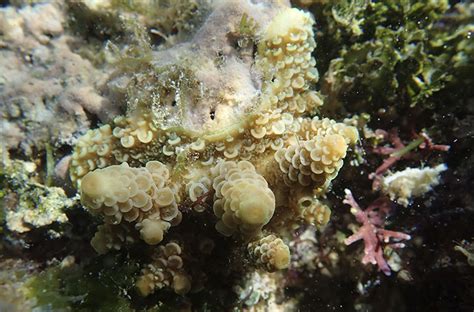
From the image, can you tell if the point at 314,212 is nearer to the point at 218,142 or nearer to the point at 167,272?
the point at 218,142

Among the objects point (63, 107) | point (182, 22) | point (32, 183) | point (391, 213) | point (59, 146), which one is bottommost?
point (391, 213)

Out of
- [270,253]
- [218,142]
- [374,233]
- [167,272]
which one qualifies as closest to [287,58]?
[218,142]

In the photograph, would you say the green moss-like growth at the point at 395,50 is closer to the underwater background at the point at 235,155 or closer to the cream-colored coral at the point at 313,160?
the underwater background at the point at 235,155

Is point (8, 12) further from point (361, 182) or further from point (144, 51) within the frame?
point (361, 182)

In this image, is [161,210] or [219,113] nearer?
[161,210]

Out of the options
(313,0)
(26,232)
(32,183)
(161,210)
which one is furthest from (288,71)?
(26,232)

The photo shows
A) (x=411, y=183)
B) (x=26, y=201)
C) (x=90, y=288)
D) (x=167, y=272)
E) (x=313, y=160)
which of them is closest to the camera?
(x=313, y=160)

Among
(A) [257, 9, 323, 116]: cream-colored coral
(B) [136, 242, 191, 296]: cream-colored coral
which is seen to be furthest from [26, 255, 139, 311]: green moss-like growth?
(A) [257, 9, 323, 116]: cream-colored coral

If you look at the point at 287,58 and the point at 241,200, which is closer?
the point at 241,200
